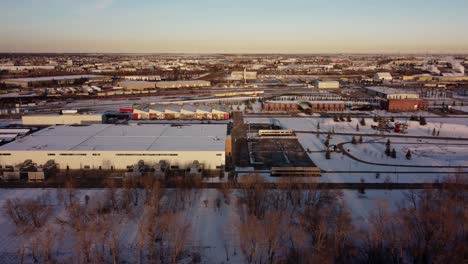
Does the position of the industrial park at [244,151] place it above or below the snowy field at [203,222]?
above

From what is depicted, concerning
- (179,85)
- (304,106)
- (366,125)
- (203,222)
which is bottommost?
(203,222)

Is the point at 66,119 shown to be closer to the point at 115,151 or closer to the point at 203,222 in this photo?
the point at 115,151

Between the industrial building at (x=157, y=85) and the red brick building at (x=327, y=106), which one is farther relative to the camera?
the industrial building at (x=157, y=85)

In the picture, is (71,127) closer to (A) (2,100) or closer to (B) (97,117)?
(B) (97,117)

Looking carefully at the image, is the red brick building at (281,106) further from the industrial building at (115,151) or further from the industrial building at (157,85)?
the industrial building at (157,85)

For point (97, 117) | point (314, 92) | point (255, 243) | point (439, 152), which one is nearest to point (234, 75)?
point (314, 92)

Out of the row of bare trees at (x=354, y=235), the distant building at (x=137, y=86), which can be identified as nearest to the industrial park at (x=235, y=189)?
the row of bare trees at (x=354, y=235)

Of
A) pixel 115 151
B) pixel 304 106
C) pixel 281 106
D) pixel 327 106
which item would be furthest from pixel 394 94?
pixel 115 151
